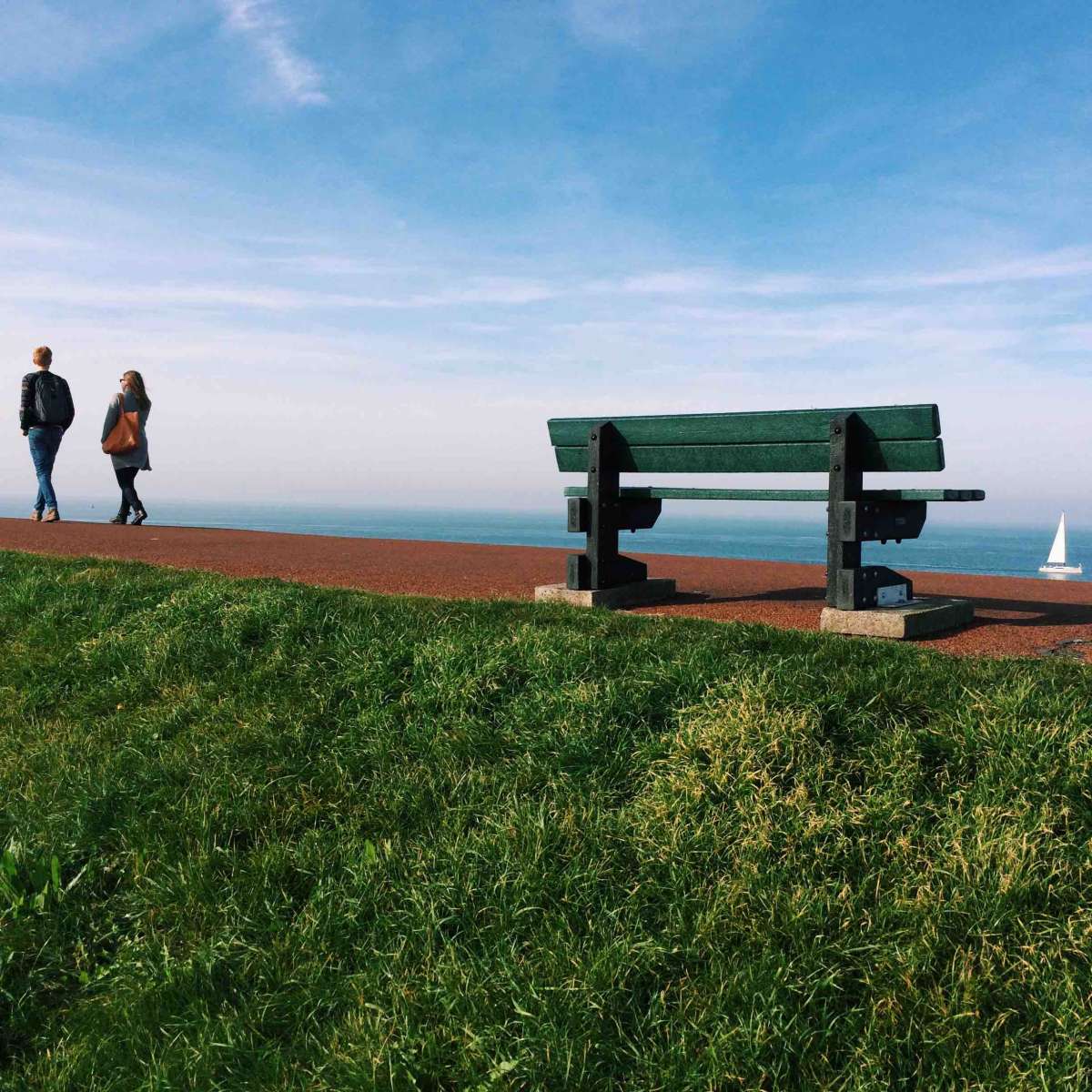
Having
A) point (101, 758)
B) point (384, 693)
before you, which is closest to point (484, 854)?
point (384, 693)

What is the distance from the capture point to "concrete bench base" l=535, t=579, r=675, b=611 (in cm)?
739

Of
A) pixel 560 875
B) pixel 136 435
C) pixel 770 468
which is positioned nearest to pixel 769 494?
pixel 770 468

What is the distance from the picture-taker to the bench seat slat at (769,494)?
21.1 ft

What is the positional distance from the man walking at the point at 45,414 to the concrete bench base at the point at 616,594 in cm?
962

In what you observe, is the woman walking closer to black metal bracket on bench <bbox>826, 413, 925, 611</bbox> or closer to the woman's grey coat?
the woman's grey coat

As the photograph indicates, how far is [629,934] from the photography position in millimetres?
3012

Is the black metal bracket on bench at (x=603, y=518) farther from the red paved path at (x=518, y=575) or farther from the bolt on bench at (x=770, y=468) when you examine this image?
the red paved path at (x=518, y=575)

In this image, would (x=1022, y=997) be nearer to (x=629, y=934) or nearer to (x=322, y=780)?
(x=629, y=934)

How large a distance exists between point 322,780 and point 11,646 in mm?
3101

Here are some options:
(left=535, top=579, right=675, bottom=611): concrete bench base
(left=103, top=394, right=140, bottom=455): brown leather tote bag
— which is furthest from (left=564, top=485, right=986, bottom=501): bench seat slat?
(left=103, top=394, right=140, bottom=455): brown leather tote bag

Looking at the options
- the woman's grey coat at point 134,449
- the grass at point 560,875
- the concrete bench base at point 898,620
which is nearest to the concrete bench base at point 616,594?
the concrete bench base at point 898,620

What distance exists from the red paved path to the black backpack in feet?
5.30

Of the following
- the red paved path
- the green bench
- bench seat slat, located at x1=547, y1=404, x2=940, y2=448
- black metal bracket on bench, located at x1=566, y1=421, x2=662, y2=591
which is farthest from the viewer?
black metal bracket on bench, located at x1=566, y1=421, x2=662, y2=591

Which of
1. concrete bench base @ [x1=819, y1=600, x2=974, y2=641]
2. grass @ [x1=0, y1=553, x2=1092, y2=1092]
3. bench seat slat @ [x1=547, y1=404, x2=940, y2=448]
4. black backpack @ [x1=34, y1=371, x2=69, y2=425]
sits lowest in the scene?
grass @ [x1=0, y1=553, x2=1092, y2=1092]
